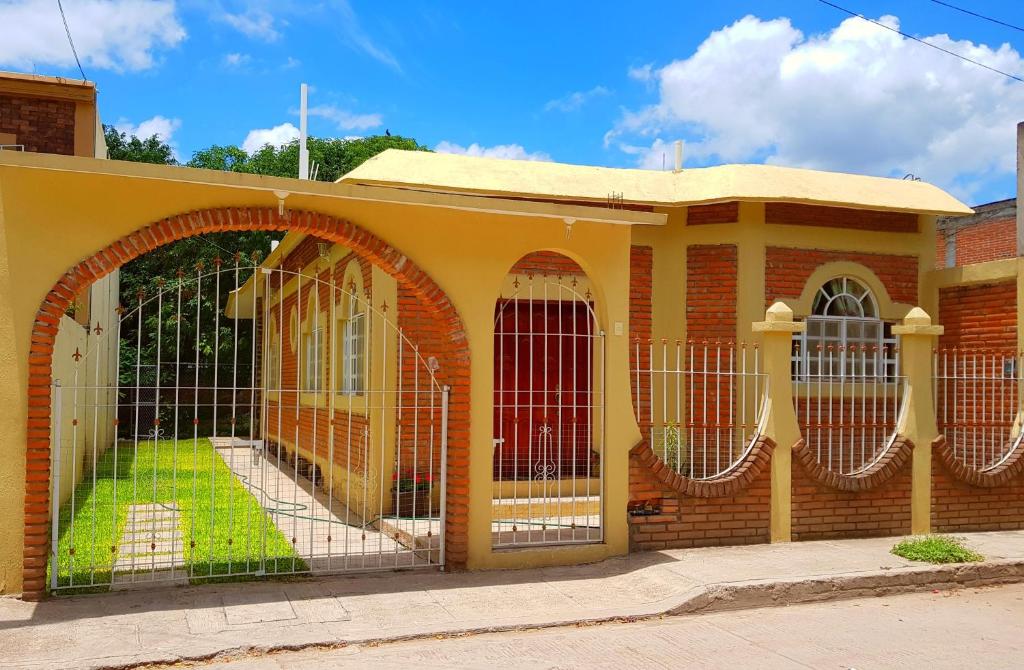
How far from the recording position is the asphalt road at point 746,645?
5.34 metres

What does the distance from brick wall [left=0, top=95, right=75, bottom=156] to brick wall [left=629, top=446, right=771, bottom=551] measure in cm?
1035

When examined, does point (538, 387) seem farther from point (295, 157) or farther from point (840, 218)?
point (295, 157)

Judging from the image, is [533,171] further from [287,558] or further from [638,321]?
[287,558]

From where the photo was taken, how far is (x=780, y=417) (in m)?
8.59

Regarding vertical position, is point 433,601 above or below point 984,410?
below

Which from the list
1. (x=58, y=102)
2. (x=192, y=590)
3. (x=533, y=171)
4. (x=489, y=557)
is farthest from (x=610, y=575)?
(x=58, y=102)

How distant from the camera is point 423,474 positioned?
967 cm

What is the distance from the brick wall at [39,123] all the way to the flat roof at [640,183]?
5.35m

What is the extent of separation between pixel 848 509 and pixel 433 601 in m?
4.58

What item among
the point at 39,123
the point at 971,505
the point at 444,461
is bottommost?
the point at 971,505

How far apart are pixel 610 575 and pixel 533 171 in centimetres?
607

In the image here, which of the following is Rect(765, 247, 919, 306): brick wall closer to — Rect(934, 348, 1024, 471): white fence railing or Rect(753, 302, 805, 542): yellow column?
Rect(934, 348, 1024, 471): white fence railing

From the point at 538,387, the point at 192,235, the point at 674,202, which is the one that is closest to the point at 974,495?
the point at 674,202

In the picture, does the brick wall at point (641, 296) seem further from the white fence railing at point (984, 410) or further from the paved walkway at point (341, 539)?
the paved walkway at point (341, 539)
